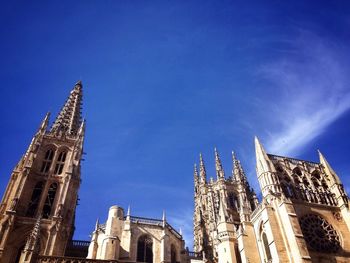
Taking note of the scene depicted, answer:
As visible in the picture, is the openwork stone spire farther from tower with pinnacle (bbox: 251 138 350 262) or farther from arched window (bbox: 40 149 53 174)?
tower with pinnacle (bbox: 251 138 350 262)

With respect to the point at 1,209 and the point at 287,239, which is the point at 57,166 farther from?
the point at 287,239

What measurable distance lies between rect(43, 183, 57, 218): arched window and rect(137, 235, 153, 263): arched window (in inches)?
448

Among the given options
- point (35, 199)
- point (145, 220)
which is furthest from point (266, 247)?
point (35, 199)

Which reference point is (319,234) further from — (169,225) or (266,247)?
(169,225)

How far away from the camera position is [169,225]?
37219 millimetres

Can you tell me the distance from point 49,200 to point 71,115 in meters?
19.0

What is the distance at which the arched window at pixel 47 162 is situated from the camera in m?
42.6

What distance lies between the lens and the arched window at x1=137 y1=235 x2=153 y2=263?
3344 centimetres

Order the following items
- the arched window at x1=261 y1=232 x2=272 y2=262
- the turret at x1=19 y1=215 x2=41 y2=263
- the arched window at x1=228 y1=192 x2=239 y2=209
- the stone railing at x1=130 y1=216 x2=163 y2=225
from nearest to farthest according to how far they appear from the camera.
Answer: the turret at x1=19 y1=215 x2=41 y2=263 → the arched window at x1=261 y1=232 x2=272 y2=262 → the stone railing at x1=130 y1=216 x2=163 y2=225 → the arched window at x1=228 y1=192 x2=239 y2=209

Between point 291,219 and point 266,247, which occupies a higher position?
point 291,219

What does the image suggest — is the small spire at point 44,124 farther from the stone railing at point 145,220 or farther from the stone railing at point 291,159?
the stone railing at point 291,159

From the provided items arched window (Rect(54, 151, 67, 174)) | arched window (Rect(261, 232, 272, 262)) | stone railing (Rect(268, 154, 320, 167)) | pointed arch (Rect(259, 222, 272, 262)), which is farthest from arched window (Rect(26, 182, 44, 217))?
stone railing (Rect(268, 154, 320, 167))

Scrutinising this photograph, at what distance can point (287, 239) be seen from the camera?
28.7 metres

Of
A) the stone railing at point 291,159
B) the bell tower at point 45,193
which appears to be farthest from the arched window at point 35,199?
the stone railing at point 291,159
